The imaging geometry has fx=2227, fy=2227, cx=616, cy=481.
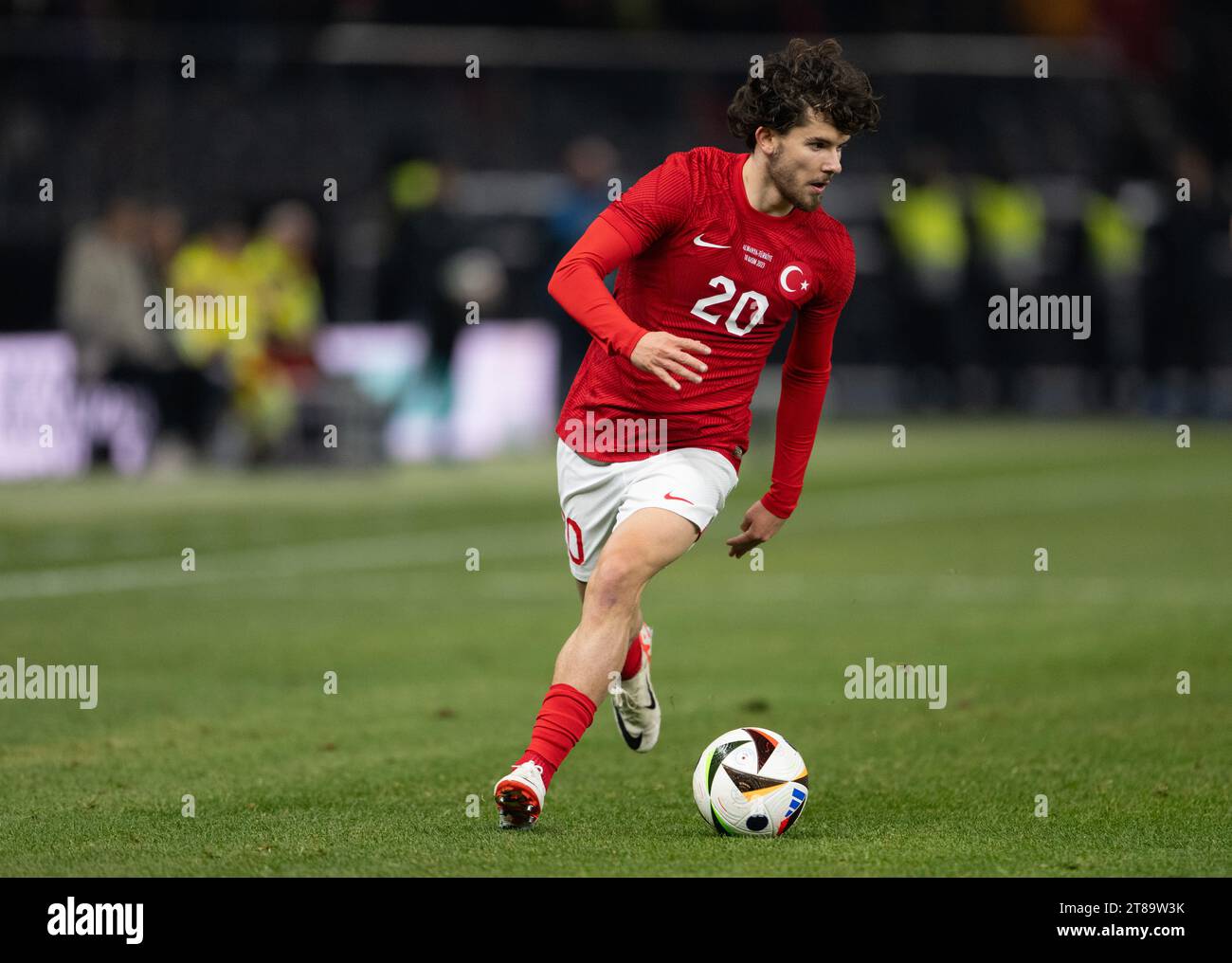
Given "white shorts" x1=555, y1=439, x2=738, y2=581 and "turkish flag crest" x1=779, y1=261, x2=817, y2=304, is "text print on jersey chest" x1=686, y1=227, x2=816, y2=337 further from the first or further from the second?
"white shorts" x1=555, y1=439, x2=738, y2=581

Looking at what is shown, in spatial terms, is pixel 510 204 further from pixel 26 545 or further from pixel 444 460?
pixel 26 545

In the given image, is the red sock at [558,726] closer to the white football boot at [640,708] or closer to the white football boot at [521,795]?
the white football boot at [521,795]

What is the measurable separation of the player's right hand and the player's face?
0.81 meters

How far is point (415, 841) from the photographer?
6.25 m

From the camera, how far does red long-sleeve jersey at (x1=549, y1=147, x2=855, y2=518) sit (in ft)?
22.7

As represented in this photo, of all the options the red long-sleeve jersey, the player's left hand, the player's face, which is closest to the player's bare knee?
the red long-sleeve jersey

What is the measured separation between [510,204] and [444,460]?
182 inches

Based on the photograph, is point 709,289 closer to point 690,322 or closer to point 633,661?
point 690,322

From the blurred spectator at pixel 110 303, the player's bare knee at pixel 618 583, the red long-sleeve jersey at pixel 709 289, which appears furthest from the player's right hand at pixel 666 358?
the blurred spectator at pixel 110 303

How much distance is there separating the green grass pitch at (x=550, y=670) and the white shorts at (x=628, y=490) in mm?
859

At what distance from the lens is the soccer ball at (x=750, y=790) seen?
6.48m

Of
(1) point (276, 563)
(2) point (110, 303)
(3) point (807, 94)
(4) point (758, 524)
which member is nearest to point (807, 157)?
(3) point (807, 94)
